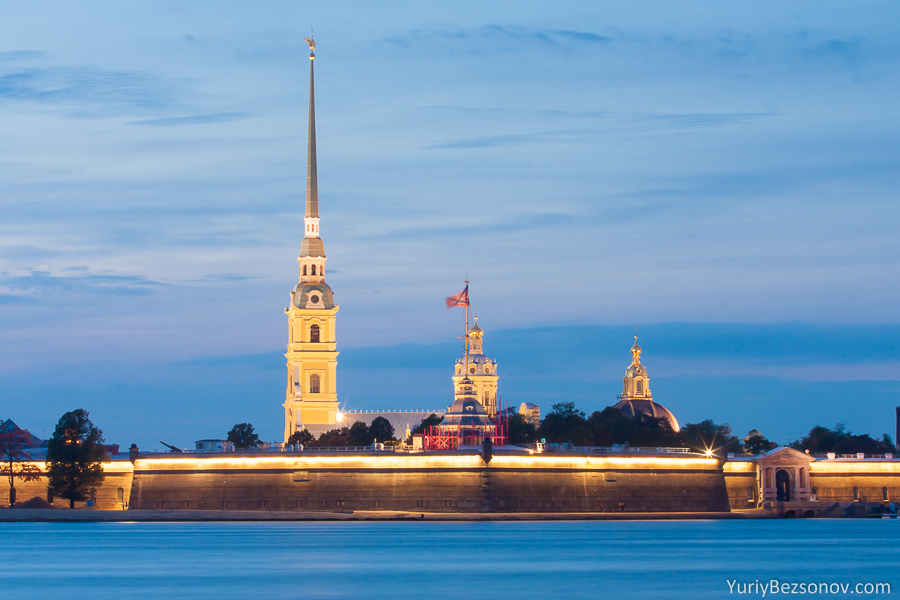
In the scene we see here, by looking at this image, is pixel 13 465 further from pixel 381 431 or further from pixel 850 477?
pixel 850 477

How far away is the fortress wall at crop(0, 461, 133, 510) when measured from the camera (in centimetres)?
12812

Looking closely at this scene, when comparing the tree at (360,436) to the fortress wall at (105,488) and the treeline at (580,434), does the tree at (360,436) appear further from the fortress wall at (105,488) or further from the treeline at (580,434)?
the fortress wall at (105,488)

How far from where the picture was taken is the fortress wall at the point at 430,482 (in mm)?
115812

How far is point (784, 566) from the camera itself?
7625 cm

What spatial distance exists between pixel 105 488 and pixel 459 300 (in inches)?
1290

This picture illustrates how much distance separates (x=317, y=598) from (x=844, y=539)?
49278 mm

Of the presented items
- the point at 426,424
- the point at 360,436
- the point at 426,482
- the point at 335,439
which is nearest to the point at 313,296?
the point at 426,424

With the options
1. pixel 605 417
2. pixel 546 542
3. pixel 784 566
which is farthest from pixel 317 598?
pixel 605 417

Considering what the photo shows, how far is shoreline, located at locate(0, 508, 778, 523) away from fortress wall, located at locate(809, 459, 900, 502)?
41.9 ft

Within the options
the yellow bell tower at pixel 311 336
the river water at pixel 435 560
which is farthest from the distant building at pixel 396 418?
the river water at pixel 435 560

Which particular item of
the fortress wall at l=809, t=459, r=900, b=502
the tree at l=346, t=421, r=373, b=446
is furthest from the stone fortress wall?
the tree at l=346, t=421, r=373, b=446

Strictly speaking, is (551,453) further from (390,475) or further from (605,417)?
(605,417)

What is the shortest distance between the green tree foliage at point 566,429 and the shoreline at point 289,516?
2920 centimetres

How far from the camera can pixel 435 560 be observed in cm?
7944
